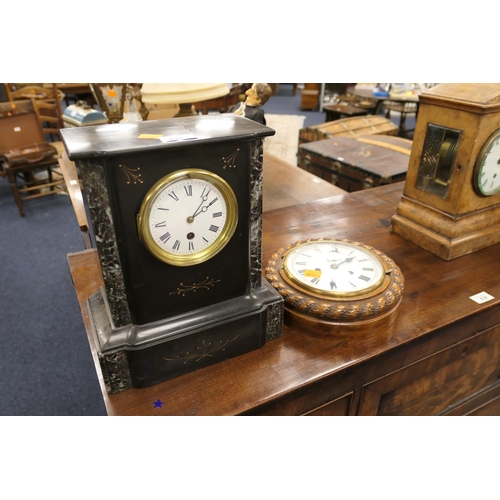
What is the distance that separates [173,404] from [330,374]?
0.44 m

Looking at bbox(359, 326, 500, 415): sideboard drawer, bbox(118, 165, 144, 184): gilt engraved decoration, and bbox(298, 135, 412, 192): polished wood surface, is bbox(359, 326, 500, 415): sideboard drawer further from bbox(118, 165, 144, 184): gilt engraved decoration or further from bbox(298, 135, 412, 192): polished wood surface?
bbox(298, 135, 412, 192): polished wood surface

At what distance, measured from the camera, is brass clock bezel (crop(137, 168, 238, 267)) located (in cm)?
96

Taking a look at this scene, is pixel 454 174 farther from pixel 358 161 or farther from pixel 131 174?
pixel 358 161

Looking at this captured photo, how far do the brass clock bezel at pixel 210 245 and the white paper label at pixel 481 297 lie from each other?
0.91 metres

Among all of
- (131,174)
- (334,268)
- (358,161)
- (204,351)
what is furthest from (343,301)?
(358,161)

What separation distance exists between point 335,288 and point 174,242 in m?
0.54

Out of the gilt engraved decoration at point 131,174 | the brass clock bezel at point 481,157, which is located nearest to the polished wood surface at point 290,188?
the brass clock bezel at point 481,157

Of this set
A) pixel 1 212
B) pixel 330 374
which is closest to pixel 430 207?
pixel 330 374

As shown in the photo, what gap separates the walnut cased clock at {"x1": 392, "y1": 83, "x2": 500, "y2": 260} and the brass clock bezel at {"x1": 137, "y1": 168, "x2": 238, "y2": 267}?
99 cm

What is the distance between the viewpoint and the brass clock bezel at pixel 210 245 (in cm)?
96

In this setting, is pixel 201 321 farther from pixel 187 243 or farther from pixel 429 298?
pixel 429 298

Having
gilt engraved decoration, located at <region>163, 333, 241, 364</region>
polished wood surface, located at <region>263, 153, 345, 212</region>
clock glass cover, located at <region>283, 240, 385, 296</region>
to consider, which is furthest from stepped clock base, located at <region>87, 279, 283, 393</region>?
polished wood surface, located at <region>263, 153, 345, 212</region>

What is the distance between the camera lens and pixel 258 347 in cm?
126

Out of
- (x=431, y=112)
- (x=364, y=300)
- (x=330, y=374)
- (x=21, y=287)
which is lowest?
(x=21, y=287)
